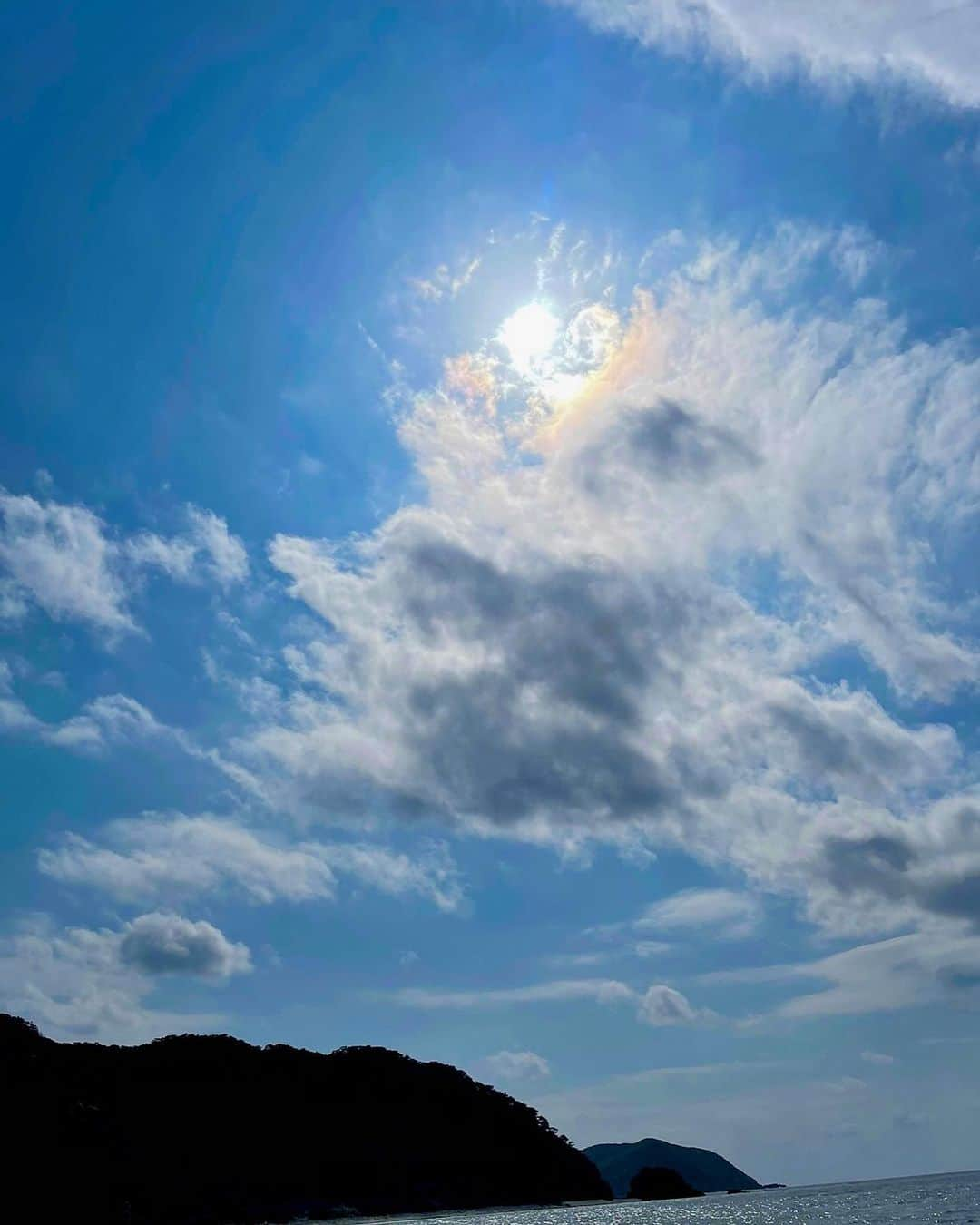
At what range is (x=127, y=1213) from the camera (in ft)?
623

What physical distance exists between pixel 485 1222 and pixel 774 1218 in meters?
48.2

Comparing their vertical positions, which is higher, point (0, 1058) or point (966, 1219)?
point (0, 1058)

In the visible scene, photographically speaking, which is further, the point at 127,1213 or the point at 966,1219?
the point at 127,1213

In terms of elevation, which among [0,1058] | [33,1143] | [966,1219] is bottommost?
[966,1219]

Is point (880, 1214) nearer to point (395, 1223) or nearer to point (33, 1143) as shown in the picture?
point (395, 1223)

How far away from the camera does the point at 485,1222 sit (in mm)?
184875

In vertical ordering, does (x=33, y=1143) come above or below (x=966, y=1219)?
above

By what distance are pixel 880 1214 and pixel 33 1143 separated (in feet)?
461

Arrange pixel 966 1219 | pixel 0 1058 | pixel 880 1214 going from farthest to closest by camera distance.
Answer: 1. pixel 0 1058
2. pixel 880 1214
3. pixel 966 1219

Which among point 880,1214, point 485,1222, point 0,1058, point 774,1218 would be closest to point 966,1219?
point 880,1214

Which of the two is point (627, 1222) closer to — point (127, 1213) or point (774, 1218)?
point (774, 1218)

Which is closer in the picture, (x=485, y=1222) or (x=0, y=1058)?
(x=485, y=1222)

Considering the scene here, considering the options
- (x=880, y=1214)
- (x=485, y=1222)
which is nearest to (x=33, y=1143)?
(x=485, y=1222)

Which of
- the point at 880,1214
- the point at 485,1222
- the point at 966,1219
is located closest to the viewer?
the point at 966,1219
